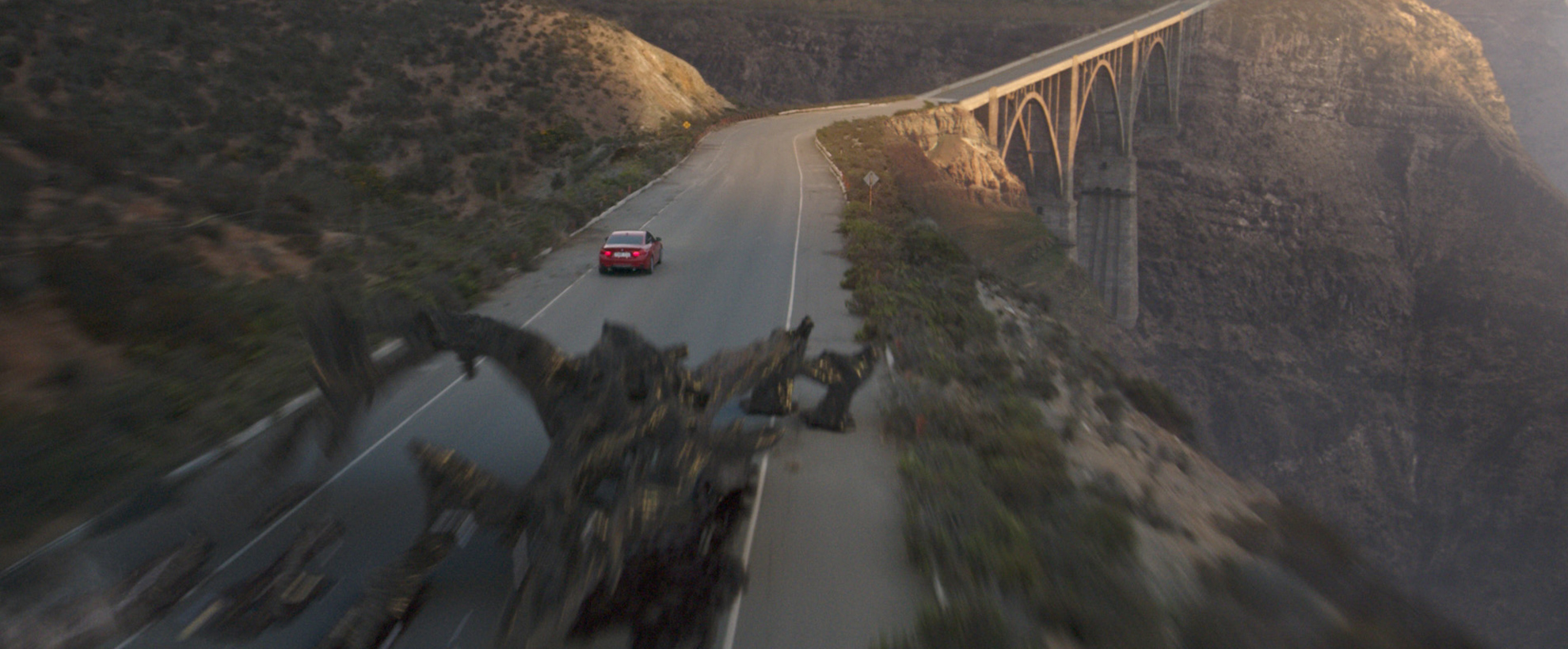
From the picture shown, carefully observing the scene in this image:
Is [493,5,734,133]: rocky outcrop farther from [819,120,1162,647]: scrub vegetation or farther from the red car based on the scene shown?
[819,120,1162,647]: scrub vegetation

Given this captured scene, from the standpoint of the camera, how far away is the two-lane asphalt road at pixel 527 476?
7.75 meters

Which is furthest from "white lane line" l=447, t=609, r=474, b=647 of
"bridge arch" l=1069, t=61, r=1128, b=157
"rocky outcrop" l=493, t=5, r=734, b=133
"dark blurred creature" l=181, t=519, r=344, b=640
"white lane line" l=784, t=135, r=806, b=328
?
"bridge arch" l=1069, t=61, r=1128, b=157

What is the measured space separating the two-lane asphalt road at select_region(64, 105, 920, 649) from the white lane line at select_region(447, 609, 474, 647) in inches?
0.5

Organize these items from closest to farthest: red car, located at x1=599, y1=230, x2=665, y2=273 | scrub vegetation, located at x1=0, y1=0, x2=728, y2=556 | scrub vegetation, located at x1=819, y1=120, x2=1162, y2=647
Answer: scrub vegetation, located at x1=819, y1=120, x2=1162, y2=647
scrub vegetation, located at x1=0, y1=0, x2=728, y2=556
red car, located at x1=599, y1=230, x2=665, y2=273

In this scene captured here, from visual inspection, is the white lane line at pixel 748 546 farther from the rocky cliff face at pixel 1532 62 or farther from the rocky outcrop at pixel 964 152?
the rocky cliff face at pixel 1532 62

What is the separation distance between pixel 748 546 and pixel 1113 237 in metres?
65.1

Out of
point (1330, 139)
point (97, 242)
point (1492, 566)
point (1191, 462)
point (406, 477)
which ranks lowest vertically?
point (1492, 566)

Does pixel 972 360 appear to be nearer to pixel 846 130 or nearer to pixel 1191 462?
pixel 1191 462

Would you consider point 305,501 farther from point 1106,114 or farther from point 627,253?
point 1106,114

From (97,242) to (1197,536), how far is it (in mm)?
17554

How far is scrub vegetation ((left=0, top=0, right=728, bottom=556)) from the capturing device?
1236cm

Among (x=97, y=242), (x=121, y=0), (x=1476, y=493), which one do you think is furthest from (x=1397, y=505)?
(x=121, y=0)

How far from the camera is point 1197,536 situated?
36.2 ft

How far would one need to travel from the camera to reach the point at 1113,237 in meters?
68.5
